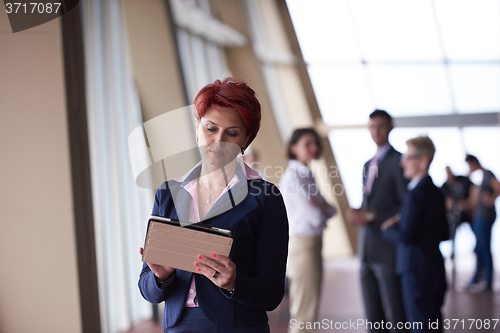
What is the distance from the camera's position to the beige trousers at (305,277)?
3113 mm

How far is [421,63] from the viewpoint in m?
3.98

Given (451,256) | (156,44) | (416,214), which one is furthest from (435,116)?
(156,44)

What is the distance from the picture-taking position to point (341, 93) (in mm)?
4562

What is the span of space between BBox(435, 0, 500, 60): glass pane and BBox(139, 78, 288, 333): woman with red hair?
11.4 feet

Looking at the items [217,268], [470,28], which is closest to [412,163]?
[470,28]

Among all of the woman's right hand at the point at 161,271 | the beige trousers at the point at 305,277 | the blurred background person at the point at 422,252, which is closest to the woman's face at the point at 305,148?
the beige trousers at the point at 305,277

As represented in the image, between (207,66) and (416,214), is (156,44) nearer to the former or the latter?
(207,66)

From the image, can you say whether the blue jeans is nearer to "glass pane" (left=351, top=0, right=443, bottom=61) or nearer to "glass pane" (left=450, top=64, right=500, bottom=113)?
"glass pane" (left=450, top=64, right=500, bottom=113)

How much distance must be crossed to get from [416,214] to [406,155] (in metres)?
0.47

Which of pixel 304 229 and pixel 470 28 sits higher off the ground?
pixel 470 28

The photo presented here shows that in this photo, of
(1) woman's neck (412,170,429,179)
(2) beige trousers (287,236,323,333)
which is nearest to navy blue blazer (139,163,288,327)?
(1) woman's neck (412,170,429,179)

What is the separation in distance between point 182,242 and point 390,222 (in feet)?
7.40

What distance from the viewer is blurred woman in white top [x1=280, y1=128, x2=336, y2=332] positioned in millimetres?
3123

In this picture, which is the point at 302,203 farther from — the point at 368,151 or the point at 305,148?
the point at 368,151
